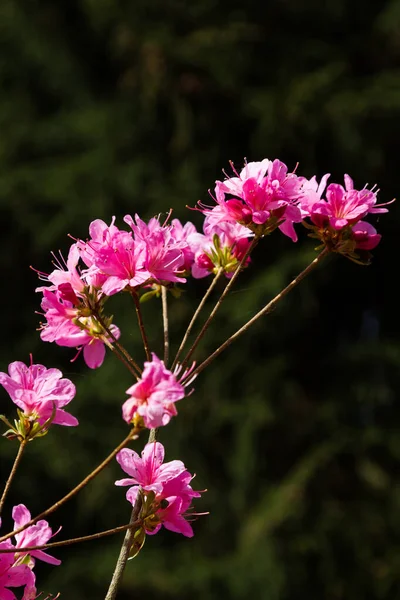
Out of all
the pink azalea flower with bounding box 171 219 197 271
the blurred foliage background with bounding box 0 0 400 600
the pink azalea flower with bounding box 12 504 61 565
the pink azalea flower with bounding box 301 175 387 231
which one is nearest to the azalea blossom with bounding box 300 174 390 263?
the pink azalea flower with bounding box 301 175 387 231

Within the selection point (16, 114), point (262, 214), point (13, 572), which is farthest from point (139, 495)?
point (16, 114)

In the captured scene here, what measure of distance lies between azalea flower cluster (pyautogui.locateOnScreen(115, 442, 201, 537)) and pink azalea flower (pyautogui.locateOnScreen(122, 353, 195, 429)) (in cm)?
10

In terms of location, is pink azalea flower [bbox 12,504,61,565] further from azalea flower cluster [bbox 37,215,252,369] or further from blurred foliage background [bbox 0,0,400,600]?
blurred foliage background [bbox 0,0,400,600]

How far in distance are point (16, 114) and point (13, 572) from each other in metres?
4.43

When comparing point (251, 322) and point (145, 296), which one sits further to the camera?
point (145, 296)

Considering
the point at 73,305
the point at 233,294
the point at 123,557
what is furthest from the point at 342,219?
the point at 233,294

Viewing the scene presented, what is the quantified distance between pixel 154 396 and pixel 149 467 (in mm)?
141

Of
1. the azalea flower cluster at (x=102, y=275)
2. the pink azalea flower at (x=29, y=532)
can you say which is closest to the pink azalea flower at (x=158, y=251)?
the azalea flower cluster at (x=102, y=275)

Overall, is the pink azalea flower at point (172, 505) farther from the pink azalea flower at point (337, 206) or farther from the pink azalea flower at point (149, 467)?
the pink azalea flower at point (337, 206)

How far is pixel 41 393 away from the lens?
0.78 m

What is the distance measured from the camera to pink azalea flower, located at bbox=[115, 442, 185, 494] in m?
0.76

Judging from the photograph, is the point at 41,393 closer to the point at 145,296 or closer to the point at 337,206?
the point at 145,296

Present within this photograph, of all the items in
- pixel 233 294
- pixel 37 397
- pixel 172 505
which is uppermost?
pixel 37 397

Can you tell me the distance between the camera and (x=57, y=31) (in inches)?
205
